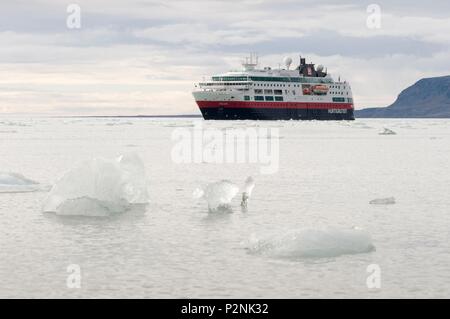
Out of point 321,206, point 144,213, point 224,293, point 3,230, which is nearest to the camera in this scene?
point 224,293

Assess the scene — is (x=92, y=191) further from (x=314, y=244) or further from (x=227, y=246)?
(x=314, y=244)

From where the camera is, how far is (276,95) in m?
132

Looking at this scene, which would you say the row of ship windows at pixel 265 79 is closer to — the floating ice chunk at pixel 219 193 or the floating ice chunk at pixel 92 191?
the floating ice chunk at pixel 219 193

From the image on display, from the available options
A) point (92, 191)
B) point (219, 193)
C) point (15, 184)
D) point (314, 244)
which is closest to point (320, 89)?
point (15, 184)

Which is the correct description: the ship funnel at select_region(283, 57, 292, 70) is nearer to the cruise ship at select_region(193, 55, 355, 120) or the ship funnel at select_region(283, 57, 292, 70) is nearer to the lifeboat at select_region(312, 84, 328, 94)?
the cruise ship at select_region(193, 55, 355, 120)

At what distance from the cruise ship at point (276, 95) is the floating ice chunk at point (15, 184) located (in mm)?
107365

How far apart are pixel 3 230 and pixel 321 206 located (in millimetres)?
6293

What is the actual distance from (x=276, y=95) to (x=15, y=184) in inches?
4589

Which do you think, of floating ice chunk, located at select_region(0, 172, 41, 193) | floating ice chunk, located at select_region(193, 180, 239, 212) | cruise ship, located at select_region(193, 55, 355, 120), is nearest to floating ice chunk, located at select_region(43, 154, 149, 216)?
floating ice chunk, located at select_region(193, 180, 239, 212)

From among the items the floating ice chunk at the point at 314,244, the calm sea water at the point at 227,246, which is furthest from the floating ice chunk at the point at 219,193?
the floating ice chunk at the point at 314,244

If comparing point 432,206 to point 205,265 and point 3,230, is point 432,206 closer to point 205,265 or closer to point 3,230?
point 205,265

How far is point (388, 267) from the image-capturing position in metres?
8.62

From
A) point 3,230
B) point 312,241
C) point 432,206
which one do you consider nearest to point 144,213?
point 3,230

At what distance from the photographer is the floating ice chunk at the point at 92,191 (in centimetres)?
1281
